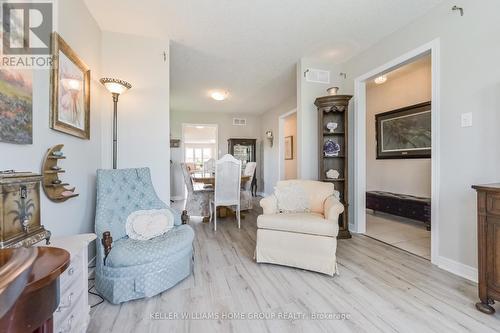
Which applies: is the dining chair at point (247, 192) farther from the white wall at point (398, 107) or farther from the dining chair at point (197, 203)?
the white wall at point (398, 107)

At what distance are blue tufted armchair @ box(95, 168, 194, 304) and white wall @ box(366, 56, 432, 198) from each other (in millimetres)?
3882

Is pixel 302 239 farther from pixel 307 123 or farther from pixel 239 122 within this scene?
pixel 239 122

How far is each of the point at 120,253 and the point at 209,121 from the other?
5.64 m

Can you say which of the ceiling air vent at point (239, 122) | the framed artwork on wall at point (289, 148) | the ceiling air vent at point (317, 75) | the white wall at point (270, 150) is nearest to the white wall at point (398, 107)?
the ceiling air vent at point (317, 75)

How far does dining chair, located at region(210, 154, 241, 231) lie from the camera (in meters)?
3.58

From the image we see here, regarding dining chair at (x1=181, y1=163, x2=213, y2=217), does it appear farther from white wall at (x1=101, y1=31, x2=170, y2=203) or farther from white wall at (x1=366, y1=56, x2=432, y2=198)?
white wall at (x1=366, y1=56, x2=432, y2=198)

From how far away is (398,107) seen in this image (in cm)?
417

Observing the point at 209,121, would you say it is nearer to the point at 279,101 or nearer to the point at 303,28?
the point at 279,101

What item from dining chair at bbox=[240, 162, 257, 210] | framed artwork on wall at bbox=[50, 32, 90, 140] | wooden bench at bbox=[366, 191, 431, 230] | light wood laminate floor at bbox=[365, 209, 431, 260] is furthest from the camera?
dining chair at bbox=[240, 162, 257, 210]

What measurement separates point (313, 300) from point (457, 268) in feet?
4.84

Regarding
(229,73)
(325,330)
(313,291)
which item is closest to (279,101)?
(229,73)

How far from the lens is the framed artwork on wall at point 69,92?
159 centimetres

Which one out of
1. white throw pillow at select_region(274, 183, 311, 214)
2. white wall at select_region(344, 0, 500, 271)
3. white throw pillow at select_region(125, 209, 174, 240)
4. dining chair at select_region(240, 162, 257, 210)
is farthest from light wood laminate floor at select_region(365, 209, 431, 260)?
white throw pillow at select_region(125, 209, 174, 240)

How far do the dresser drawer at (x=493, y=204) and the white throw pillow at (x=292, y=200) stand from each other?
141 centimetres
